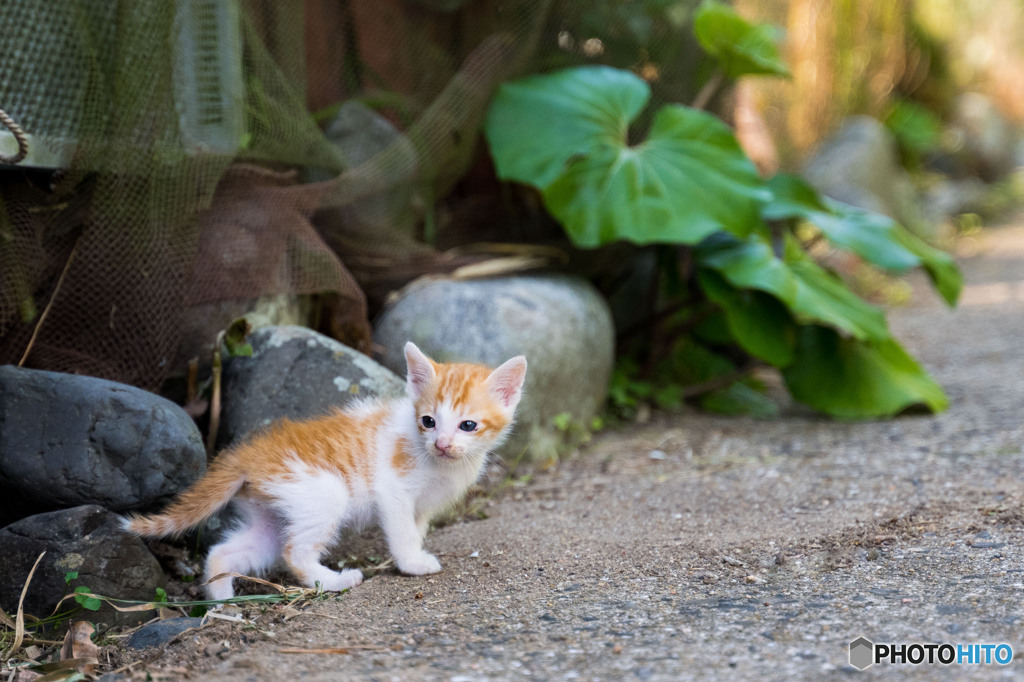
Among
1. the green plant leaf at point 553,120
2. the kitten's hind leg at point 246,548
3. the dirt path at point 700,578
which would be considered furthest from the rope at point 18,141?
the green plant leaf at point 553,120

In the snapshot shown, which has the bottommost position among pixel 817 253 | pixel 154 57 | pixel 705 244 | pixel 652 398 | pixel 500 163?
pixel 652 398

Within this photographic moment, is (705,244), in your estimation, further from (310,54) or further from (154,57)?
(154,57)

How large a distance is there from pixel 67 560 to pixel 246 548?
0.50m

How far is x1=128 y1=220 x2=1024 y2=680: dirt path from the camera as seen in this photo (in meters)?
2.08

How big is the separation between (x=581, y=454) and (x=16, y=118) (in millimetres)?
2755


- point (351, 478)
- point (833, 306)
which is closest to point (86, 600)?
point (351, 478)

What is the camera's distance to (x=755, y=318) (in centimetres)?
460

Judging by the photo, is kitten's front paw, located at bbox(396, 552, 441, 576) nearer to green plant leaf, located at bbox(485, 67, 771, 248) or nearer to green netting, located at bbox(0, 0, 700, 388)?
green netting, located at bbox(0, 0, 700, 388)

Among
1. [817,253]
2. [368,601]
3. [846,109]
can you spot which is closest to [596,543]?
[368,601]

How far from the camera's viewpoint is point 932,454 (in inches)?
153

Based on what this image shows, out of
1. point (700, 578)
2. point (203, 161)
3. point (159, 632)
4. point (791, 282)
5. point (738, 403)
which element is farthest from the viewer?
point (738, 403)

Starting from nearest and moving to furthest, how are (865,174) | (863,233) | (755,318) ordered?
1. (755,318)
2. (863,233)
3. (865,174)

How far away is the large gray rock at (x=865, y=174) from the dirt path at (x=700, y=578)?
4.39 m

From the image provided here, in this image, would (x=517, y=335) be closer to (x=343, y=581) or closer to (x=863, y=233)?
(x=343, y=581)
